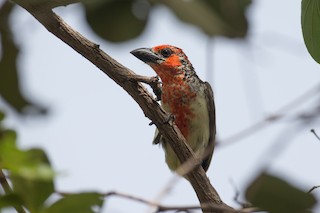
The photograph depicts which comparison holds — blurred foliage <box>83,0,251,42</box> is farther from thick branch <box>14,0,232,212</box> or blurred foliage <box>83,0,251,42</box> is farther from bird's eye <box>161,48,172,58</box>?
bird's eye <box>161,48,172,58</box>

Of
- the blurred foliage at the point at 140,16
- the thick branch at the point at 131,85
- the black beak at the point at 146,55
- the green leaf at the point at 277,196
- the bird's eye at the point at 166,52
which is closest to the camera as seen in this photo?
the green leaf at the point at 277,196

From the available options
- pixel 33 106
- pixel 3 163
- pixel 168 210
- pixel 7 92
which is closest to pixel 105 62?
pixel 7 92

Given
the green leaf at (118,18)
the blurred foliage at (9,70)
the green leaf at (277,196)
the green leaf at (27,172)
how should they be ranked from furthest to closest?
1. the blurred foliage at (9,70)
2. the green leaf at (118,18)
3. the green leaf at (277,196)
4. the green leaf at (27,172)

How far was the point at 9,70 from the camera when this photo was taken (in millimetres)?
2646

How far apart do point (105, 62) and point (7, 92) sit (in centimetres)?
70

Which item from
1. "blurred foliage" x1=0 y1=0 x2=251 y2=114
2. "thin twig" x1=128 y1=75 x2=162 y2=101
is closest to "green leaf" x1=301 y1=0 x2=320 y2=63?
"blurred foliage" x1=0 y1=0 x2=251 y2=114

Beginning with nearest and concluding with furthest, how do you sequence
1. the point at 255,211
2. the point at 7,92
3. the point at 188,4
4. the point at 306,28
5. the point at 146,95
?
the point at 255,211 < the point at 306,28 < the point at 188,4 < the point at 146,95 < the point at 7,92

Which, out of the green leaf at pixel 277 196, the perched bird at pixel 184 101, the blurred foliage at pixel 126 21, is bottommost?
the perched bird at pixel 184 101

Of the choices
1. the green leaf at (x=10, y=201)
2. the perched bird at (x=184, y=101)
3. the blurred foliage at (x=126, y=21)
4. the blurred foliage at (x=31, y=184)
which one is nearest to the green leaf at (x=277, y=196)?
the blurred foliage at (x=31, y=184)

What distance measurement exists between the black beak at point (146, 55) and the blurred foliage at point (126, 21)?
1103 mm

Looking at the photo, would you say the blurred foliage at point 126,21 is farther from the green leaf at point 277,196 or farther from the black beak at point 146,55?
the black beak at point 146,55

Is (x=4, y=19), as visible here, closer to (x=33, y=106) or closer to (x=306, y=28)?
(x=33, y=106)

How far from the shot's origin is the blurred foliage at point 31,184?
2.68 feet

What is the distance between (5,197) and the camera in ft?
2.83
